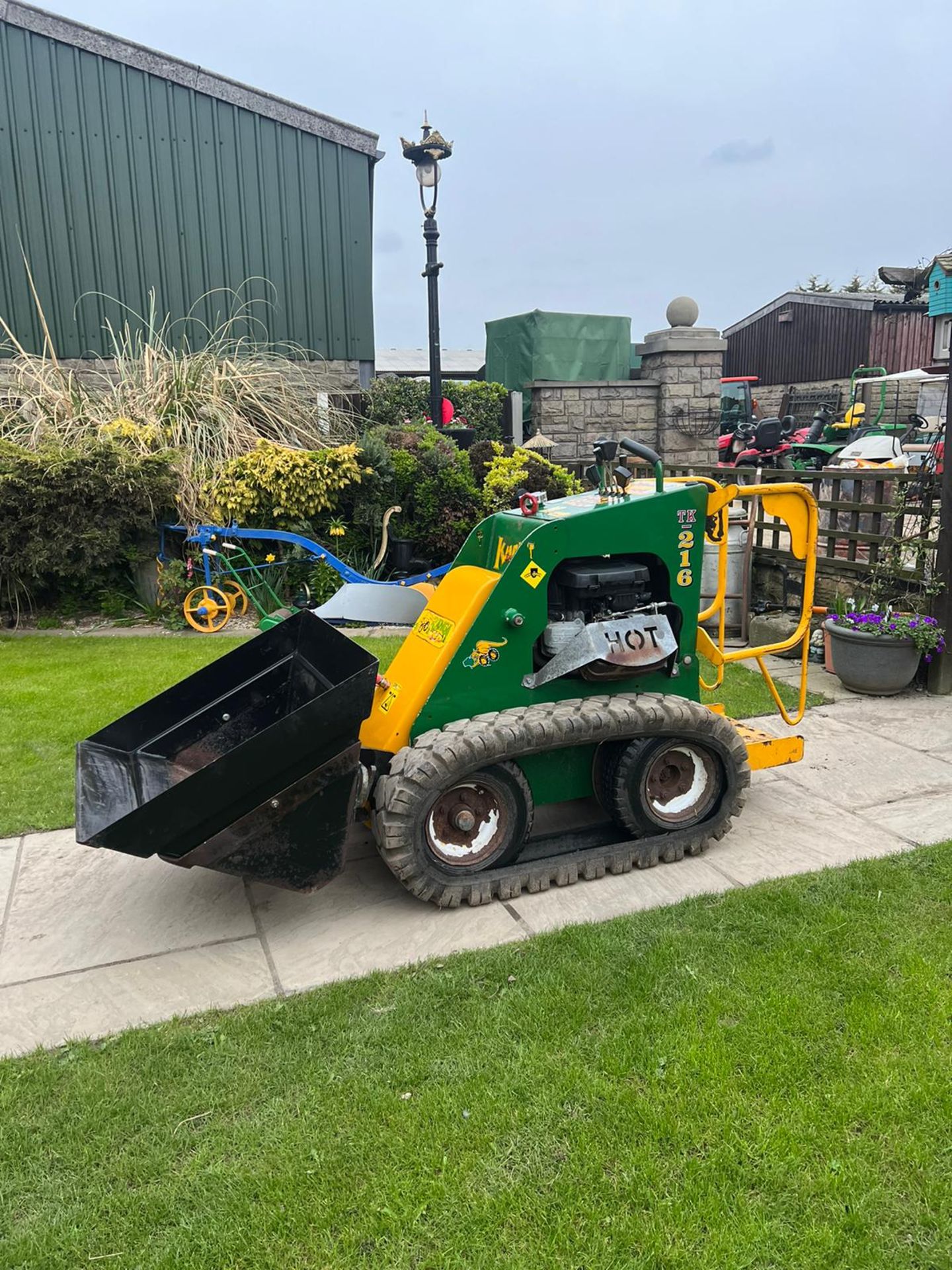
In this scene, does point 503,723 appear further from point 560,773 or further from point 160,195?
point 160,195

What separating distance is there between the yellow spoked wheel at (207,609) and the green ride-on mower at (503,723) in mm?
4348

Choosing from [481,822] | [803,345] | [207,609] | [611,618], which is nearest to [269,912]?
[481,822]

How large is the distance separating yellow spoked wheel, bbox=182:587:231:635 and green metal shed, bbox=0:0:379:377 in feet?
14.9

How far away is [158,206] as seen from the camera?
10828 millimetres

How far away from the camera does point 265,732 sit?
9.51 feet

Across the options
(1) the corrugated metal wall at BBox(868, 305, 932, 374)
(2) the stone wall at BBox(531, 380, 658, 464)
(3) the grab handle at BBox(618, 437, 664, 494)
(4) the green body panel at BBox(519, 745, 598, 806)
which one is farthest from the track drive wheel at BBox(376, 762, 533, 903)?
(1) the corrugated metal wall at BBox(868, 305, 932, 374)

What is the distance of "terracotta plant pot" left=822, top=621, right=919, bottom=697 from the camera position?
5.75 meters

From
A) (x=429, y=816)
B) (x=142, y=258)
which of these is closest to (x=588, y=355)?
(x=142, y=258)

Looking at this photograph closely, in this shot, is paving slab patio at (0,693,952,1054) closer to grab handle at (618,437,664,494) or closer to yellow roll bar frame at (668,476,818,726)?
yellow roll bar frame at (668,476,818,726)

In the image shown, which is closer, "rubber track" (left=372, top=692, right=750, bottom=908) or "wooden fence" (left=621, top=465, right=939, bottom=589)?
"rubber track" (left=372, top=692, right=750, bottom=908)

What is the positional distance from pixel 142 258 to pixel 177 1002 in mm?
10257

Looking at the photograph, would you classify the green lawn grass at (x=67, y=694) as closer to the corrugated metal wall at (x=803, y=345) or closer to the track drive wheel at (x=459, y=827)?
the track drive wheel at (x=459, y=827)

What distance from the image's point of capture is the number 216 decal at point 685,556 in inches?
147

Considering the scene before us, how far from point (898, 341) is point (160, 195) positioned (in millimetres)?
19586
